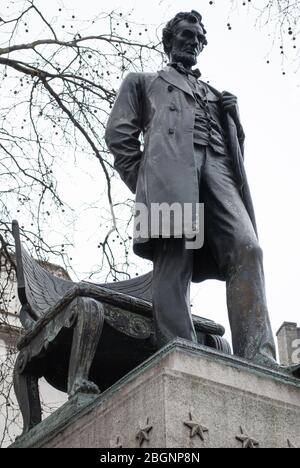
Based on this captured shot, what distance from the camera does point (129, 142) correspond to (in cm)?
574

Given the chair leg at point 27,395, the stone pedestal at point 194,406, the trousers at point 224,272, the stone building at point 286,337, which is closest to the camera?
the stone pedestal at point 194,406

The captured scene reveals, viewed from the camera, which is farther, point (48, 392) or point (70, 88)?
point (48, 392)

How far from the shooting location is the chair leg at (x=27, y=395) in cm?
567

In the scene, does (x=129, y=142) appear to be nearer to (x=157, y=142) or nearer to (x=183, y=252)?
(x=157, y=142)

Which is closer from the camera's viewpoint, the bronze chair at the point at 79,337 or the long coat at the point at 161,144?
the bronze chair at the point at 79,337

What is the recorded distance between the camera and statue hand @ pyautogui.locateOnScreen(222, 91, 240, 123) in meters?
5.87

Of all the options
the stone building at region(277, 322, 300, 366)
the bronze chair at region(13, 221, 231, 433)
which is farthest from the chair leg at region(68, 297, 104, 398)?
the stone building at region(277, 322, 300, 366)

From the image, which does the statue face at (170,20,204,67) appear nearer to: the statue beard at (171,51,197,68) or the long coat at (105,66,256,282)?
the statue beard at (171,51,197,68)

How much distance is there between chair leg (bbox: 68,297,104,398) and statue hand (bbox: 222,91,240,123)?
4.55ft

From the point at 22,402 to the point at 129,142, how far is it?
156 cm

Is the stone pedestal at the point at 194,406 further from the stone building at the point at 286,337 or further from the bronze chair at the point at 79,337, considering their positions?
the stone building at the point at 286,337

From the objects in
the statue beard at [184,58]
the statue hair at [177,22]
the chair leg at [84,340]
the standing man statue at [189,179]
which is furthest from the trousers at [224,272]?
the statue hair at [177,22]

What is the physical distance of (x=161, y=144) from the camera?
5480 millimetres
